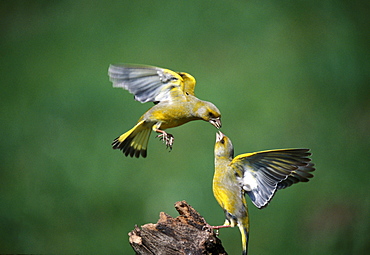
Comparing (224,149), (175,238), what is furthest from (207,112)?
(175,238)

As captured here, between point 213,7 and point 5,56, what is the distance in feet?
10.3

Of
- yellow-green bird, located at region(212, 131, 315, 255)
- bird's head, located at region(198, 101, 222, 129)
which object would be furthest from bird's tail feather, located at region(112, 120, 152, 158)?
yellow-green bird, located at region(212, 131, 315, 255)

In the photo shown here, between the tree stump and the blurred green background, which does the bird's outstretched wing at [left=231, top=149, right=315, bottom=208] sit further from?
the blurred green background

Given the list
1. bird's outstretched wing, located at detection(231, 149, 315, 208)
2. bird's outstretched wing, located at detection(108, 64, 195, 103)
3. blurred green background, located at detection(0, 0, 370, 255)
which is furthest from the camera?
blurred green background, located at detection(0, 0, 370, 255)

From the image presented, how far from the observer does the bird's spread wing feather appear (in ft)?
11.1

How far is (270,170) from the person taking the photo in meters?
2.84

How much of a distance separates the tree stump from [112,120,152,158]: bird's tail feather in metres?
0.86

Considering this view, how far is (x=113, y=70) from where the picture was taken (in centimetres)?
338

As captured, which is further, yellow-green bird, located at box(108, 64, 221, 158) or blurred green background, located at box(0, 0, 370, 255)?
blurred green background, located at box(0, 0, 370, 255)

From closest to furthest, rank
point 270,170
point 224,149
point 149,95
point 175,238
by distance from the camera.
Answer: point 175,238 < point 270,170 < point 224,149 < point 149,95

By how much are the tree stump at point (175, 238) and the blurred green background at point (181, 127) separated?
179cm

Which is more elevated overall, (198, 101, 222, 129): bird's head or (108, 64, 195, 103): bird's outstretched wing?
(108, 64, 195, 103): bird's outstretched wing

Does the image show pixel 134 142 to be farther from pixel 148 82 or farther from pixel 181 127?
pixel 181 127

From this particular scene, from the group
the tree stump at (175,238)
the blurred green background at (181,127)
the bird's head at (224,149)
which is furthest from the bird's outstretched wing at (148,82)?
the blurred green background at (181,127)
